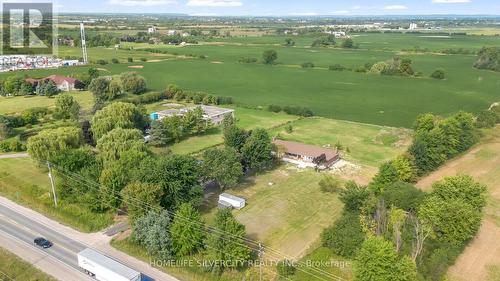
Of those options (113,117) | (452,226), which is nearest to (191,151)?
(113,117)

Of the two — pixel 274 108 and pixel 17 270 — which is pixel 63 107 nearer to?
pixel 274 108

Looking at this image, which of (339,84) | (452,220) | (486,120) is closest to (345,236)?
(452,220)

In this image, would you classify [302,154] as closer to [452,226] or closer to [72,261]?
[452,226]

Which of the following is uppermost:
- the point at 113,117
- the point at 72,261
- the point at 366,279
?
the point at 113,117

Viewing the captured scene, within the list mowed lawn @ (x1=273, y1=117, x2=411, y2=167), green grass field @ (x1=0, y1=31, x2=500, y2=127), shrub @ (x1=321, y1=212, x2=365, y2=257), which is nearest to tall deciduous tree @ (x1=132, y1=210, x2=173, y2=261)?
shrub @ (x1=321, y1=212, x2=365, y2=257)

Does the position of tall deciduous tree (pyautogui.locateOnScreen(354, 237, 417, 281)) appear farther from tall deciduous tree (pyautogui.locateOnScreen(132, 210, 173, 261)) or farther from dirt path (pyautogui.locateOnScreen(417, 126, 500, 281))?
tall deciduous tree (pyautogui.locateOnScreen(132, 210, 173, 261))

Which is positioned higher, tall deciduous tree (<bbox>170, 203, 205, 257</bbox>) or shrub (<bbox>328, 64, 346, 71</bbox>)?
shrub (<bbox>328, 64, 346, 71</bbox>)

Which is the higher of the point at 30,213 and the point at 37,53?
the point at 37,53

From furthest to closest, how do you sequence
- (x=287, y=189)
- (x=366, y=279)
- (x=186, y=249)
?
(x=287, y=189) → (x=186, y=249) → (x=366, y=279)

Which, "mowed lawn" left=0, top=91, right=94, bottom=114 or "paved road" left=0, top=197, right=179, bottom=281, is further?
"mowed lawn" left=0, top=91, right=94, bottom=114
